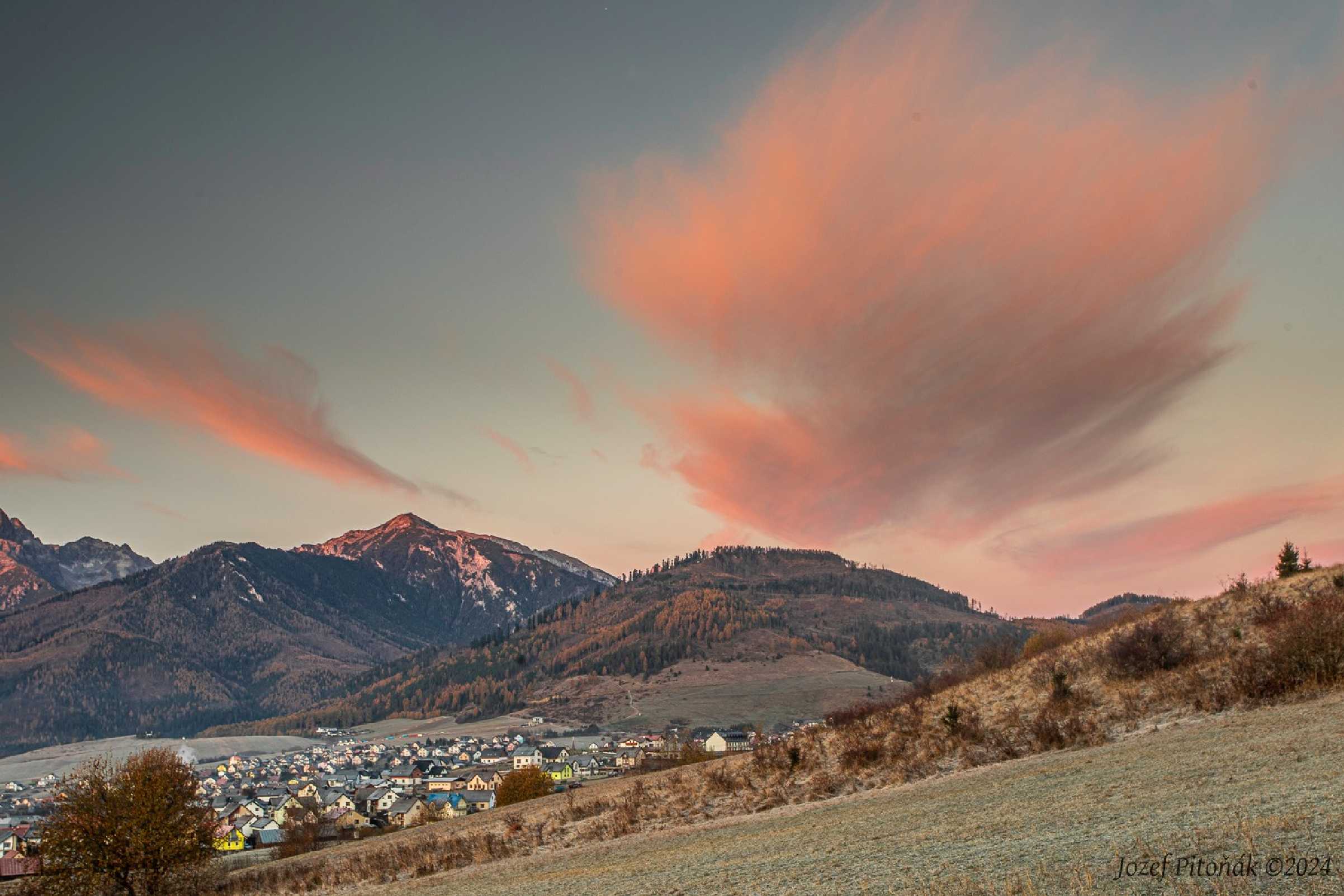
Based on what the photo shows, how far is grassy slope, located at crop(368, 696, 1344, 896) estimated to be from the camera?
41.7 feet


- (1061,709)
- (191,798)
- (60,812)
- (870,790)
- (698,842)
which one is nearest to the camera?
(698,842)

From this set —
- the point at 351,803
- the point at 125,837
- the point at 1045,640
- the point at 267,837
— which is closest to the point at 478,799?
the point at 351,803

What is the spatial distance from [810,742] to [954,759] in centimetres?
1097

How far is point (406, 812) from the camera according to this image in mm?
Answer: 123000

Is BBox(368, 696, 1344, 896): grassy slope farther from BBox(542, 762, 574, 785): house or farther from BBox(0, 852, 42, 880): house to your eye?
BBox(542, 762, 574, 785): house

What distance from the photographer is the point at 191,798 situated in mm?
46031

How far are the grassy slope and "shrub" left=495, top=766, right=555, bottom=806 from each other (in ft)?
205

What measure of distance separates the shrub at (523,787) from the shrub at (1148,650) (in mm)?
65307

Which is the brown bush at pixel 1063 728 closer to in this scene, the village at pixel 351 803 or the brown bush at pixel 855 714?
the brown bush at pixel 855 714

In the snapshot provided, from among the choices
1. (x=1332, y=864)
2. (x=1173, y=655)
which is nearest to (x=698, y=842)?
(x=1332, y=864)

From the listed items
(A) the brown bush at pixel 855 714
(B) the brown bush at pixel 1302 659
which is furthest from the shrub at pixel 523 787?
(B) the brown bush at pixel 1302 659

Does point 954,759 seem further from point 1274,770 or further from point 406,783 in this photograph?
point 406,783

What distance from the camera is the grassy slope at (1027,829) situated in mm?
12703

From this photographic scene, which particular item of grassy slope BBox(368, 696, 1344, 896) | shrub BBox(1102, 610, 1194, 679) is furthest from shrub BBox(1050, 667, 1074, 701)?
grassy slope BBox(368, 696, 1344, 896)
